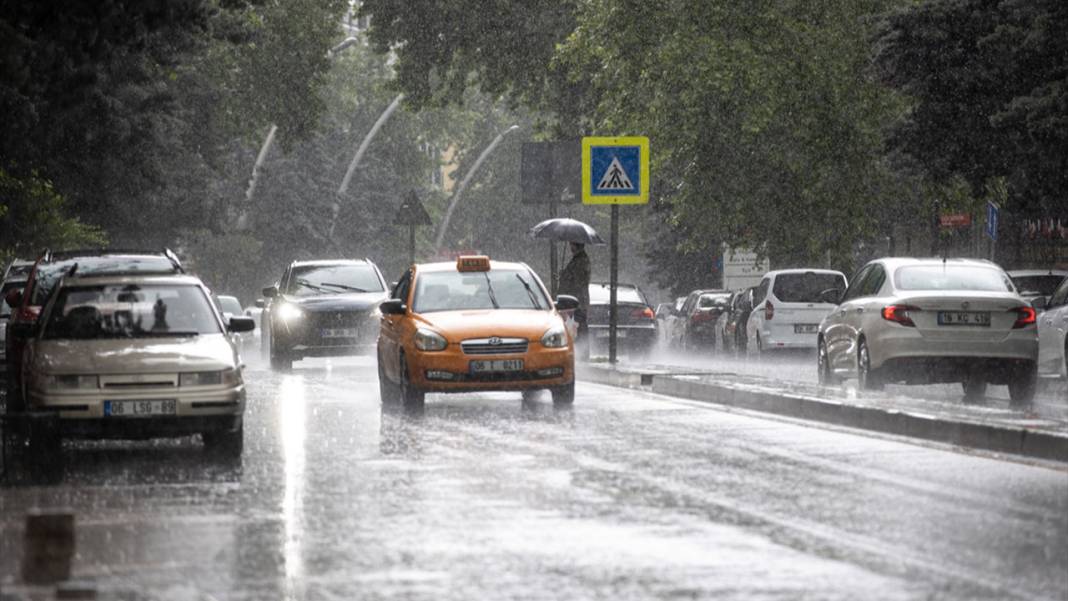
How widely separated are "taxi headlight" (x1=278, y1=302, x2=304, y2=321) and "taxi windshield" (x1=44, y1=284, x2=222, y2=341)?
52.8 feet

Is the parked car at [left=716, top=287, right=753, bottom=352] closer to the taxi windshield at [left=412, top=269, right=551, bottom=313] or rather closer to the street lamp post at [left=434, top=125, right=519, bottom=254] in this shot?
the taxi windshield at [left=412, top=269, right=551, bottom=313]

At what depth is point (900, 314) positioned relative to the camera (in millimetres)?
22859

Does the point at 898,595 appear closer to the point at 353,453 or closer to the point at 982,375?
the point at 353,453

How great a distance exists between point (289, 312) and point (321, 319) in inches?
23.4

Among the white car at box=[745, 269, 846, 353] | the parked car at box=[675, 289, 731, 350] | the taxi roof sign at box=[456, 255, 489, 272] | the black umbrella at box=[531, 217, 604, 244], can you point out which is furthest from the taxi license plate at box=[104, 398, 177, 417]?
the parked car at box=[675, 289, 731, 350]

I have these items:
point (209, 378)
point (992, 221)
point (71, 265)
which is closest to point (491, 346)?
point (71, 265)

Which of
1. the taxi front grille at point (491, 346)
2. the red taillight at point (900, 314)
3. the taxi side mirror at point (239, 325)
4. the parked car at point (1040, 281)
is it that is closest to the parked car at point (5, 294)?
the taxi front grille at point (491, 346)

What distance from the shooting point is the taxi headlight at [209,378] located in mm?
15961

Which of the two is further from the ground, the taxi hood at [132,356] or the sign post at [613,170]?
the sign post at [613,170]

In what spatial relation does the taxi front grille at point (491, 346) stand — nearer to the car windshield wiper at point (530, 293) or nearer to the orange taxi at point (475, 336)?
the orange taxi at point (475, 336)

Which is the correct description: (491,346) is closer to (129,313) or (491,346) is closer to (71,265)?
(71,265)

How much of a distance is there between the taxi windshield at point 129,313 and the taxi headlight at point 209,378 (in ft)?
2.83

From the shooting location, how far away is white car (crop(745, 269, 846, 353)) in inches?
1443

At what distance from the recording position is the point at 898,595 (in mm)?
9039
